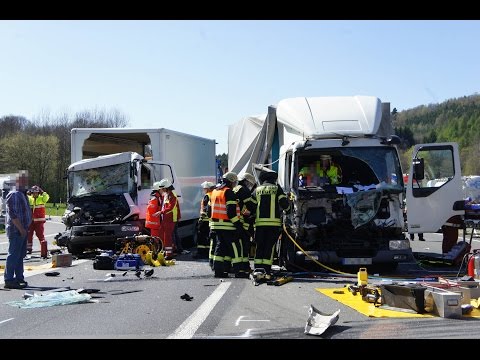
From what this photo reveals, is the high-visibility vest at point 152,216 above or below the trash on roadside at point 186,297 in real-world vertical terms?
above

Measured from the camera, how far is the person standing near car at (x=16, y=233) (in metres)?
10.8

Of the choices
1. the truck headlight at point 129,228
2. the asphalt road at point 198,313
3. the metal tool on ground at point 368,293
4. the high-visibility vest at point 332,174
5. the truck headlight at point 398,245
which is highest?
the high-visibility vest at point 332,174

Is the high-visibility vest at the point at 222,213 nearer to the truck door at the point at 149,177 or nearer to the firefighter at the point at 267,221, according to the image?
the firefighter at the point at 267,221

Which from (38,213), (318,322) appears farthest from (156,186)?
(318,322)

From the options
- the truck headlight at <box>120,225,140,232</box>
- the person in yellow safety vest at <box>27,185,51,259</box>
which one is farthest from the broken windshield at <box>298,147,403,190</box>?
the person in yellow safety vest at <box>27,185,51,259</box>

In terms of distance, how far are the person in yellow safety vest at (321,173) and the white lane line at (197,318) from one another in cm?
301

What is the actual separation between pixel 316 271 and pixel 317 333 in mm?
5552

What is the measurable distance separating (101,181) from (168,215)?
6.82ft

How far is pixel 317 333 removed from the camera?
6730 mm

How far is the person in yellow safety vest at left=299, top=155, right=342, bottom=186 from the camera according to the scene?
12156 millimetres

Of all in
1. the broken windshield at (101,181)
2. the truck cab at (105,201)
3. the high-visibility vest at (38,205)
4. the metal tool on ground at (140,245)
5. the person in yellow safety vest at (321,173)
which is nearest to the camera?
the person in yellow safety vest at (321,173)

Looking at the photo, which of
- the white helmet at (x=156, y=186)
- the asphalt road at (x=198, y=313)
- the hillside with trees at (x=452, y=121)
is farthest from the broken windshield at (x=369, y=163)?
the hillside with trees at (x=452, y=121)

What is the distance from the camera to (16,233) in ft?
35.9

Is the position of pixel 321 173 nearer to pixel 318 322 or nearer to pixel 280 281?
pixel 280 281
